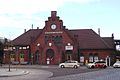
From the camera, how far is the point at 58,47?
261 feet

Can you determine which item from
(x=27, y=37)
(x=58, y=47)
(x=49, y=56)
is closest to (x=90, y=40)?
(x=58, y=47)

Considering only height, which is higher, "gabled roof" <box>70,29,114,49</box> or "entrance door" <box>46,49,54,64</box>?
"gabled roof" <box>70,29,114,49</box>

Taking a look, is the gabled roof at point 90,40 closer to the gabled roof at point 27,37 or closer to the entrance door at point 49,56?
the entrance door at point 49,56

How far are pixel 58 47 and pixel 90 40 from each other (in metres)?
9.00

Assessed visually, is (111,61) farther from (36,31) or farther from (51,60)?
(36,31)

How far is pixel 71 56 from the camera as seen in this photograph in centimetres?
7944

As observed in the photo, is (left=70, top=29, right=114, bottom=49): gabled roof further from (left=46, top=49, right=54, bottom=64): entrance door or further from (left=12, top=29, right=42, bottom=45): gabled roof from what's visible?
(left=12, top=29, right=42, bottom=45): gabled roof

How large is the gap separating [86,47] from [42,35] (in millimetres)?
12262

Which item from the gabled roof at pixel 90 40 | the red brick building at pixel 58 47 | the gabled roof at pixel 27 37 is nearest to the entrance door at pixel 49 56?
the red brick building at pixel 58 47

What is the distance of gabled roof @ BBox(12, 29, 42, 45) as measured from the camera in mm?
83812

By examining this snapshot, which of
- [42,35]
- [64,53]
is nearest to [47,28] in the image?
[42,35]

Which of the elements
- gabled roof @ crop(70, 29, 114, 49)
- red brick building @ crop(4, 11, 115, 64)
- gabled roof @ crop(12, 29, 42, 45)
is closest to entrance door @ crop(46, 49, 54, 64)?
red brick building @ crop(4, 11, 115, 64)

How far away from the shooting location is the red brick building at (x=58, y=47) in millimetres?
78938

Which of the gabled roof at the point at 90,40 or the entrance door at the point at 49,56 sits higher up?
the gabled roof at the point at 90,40
